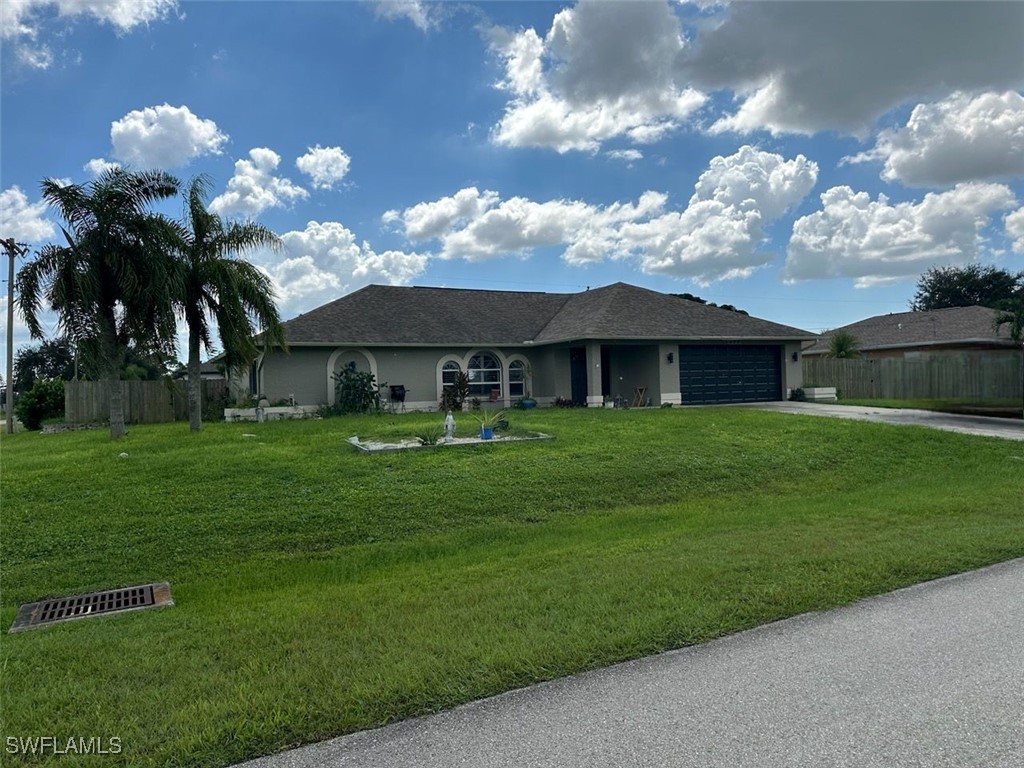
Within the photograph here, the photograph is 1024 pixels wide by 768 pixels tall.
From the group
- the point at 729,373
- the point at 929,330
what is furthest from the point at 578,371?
the point at 929,330

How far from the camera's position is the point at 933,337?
31.1 meters

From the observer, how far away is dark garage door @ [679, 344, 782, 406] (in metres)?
24.6

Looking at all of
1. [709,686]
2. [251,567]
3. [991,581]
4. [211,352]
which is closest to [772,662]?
[709,686]

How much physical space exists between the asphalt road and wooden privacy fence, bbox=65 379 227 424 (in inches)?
851

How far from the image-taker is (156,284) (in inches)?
554

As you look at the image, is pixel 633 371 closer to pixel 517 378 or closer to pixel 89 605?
pixel 517 378

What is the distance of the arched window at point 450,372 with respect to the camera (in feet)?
78.5

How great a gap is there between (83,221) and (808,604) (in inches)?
616

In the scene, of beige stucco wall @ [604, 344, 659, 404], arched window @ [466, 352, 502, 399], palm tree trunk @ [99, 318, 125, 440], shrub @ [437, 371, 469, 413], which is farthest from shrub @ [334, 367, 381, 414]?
beige stucco wall @ [604, 344, 659, 404]

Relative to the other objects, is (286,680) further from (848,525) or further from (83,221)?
(83,221)

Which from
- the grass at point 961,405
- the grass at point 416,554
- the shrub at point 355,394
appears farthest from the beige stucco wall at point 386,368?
the grass at point 961,405

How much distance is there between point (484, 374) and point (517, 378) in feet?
4.65

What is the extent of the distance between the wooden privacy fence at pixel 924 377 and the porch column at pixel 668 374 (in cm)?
809

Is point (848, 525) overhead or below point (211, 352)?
below
